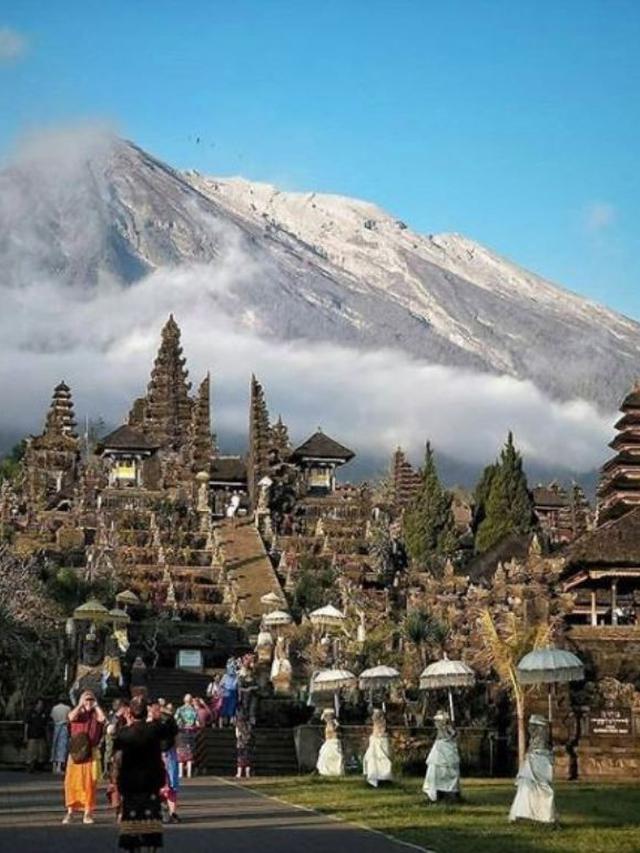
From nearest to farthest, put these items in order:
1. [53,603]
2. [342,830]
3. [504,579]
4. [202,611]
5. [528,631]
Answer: [342,830] < [528,631] < [504,579] < [53,603] < [202,611]

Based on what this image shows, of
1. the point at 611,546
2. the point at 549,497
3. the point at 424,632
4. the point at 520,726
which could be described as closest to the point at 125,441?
the point at 549,497

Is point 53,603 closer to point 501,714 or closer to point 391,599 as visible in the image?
point 391,599

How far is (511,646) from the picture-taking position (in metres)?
34.1

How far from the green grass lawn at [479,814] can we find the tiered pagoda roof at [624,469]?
30311 millimetres

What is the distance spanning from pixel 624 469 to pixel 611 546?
15.6 meters

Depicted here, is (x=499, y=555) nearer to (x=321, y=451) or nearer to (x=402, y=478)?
(x=321, y=451)

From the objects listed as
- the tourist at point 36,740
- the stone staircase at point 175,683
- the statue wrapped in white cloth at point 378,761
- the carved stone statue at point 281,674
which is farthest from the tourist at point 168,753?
the stone staircase at point 175,683

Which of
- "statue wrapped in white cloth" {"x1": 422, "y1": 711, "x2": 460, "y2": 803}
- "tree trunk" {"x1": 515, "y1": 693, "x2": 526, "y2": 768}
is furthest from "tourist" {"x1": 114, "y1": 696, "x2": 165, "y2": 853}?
"tree trunk" {"x1": 515, "y1": 693, "x2": 526, "y2": 768}

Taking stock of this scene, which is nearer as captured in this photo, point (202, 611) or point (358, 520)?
point (202, 611)

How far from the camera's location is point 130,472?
106m

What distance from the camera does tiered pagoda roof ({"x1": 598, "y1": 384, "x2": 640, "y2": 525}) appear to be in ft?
189

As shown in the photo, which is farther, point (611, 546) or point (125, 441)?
point (125, 441)

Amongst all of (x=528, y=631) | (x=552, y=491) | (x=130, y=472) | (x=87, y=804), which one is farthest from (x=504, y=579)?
(x=552, y=491)

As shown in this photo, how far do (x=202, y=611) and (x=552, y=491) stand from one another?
5964cm
